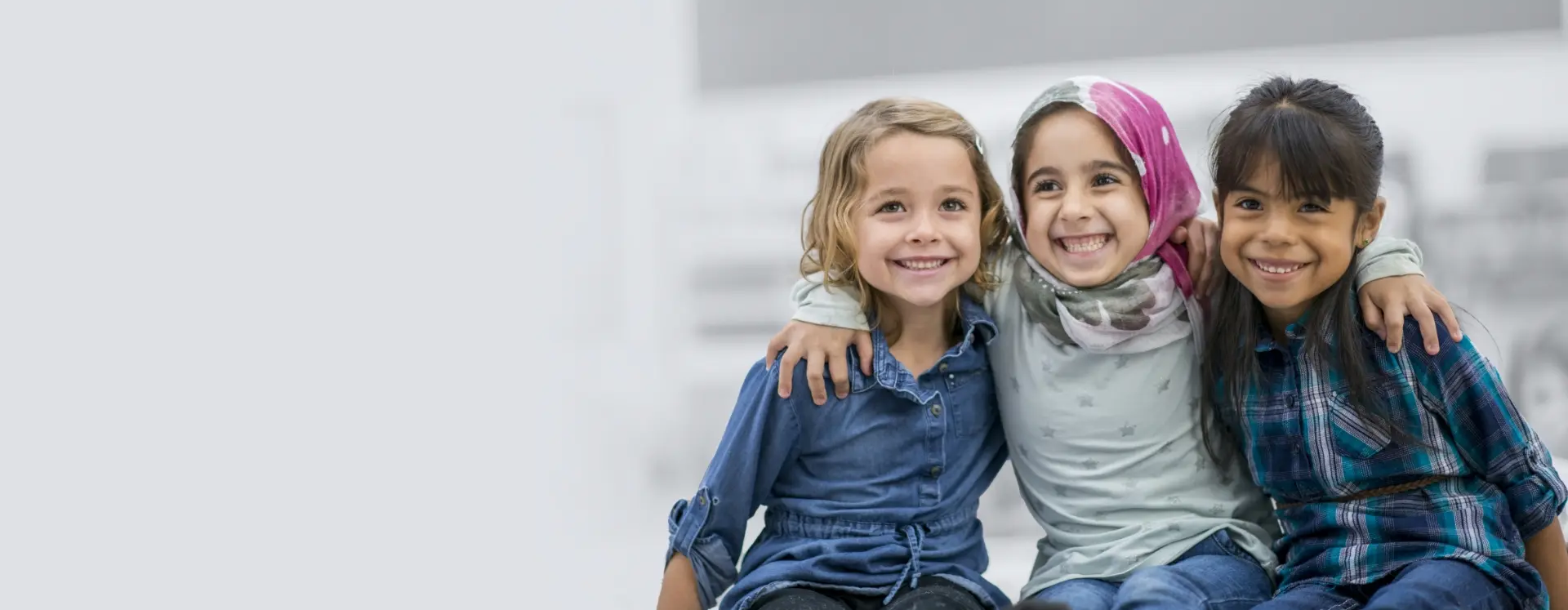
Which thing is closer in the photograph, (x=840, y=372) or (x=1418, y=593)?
(x=1418, y=593)

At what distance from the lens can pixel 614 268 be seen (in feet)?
9.07

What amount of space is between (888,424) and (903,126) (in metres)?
0.34

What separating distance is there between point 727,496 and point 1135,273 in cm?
52

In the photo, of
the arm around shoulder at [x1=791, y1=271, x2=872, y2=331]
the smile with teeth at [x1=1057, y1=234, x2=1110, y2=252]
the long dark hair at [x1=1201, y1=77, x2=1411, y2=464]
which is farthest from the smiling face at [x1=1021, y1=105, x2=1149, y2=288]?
the arm around shoulder at [x1=791, y1=271, x2=872, y2=331]

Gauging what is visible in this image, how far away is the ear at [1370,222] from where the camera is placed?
140 centimetres

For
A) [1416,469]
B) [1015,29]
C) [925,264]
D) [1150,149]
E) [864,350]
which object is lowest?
[1416,469]

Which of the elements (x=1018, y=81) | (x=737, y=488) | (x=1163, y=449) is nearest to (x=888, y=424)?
(x=737, y=488)

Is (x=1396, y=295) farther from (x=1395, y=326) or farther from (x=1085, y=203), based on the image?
(x=1085, y=203)

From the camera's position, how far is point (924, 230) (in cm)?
145

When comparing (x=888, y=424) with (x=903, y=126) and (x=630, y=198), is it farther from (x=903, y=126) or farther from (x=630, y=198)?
(x=630, y=198)

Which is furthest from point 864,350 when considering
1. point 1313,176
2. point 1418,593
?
point 1418,593

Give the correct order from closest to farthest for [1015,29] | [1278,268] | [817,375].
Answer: [1278,268] < [817,375] < [1015,29]

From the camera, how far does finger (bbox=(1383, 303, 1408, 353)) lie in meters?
1.34

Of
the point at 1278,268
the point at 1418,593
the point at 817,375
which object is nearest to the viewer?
the point at 1418,593
